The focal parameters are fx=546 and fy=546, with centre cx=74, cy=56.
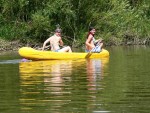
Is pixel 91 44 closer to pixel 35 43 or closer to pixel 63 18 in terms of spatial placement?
pixel 35 43

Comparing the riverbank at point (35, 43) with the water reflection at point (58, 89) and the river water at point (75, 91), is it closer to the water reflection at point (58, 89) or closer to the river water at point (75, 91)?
the river water at point (75, 91)

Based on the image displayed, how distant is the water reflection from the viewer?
788 cm

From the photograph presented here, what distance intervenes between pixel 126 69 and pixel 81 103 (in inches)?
254

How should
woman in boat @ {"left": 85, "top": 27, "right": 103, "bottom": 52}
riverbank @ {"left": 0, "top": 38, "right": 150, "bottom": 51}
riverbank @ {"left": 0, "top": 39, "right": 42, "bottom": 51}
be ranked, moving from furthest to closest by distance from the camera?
riverbank @ {"left": 0, "top": 38, "right": 150, "bottom": 51}, riverbank @ {"left": 0, "top": 39, "right": 42, "bottom": 51}, woman in boat @ {"left": 85, "top": 27, "right": 103, "bottom": 52}

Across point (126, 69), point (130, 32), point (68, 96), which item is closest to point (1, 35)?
point (130, 32)

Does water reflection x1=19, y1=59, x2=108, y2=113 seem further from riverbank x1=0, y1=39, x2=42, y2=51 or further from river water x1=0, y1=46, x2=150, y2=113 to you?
riverbank x1=0, y1=39, x2=42, y2=51

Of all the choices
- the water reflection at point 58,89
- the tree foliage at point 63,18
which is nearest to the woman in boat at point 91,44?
the water reflection at point 58,89

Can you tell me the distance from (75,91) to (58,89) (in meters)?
0.44

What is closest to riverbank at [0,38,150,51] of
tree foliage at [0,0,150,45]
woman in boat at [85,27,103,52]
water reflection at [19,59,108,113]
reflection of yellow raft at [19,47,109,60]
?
tree foliage at [0,0,150,45]


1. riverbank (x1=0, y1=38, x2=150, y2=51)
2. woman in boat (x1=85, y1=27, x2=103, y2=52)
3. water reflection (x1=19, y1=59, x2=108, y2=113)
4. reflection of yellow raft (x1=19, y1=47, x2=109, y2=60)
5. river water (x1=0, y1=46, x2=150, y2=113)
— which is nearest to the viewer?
river water (x1=0, y1=46, x2=150, y2=113)

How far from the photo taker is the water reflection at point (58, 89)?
788 cm

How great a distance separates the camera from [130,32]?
33.2 meters

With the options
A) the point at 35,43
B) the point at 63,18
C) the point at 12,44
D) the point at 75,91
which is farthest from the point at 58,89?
the point at 63,18

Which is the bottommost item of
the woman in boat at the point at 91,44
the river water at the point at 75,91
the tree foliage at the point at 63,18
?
the river water at the point at 75,91
